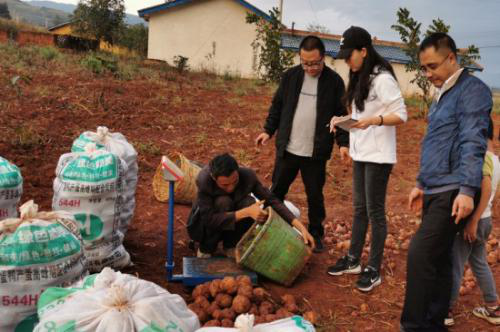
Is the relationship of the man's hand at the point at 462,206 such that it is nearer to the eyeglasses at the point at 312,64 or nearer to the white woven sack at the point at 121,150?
the eyeglasses at the point at 312,64

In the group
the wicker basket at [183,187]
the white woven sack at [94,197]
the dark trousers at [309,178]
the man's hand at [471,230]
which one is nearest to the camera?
the man's hand at [471,230]

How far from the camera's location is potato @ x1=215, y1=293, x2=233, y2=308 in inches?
98.2

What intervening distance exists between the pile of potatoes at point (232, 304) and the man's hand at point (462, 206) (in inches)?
37.9

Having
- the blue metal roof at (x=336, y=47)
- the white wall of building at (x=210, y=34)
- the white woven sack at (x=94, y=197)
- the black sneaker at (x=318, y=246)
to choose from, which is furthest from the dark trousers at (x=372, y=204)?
the blue metal roof at (x=336, y=47)

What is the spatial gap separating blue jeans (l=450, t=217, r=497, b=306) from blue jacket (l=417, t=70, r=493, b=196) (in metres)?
0.43

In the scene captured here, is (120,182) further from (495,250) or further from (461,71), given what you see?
(495,250)

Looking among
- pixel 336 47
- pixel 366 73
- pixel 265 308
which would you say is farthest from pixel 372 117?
pixel 336 47

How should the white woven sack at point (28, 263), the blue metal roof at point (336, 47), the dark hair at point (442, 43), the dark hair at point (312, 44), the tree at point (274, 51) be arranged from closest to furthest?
the white woven sack at point (28, 263), the dark hair at point (442, 43), the dark hair at point (312, 44), the tree at point (274, 51), the blue metal roof at point (336, 47)

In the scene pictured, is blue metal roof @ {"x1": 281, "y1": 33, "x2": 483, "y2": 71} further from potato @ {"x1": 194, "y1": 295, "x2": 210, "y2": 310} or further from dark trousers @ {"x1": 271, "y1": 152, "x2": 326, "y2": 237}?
potato @ {"x1": 194, "y1": 295, "x2": 210, "y2": 310}

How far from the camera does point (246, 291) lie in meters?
2.52

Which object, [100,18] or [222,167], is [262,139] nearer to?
[222,167]

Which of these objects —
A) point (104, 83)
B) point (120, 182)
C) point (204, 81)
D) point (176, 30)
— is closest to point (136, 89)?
point (104, 83)

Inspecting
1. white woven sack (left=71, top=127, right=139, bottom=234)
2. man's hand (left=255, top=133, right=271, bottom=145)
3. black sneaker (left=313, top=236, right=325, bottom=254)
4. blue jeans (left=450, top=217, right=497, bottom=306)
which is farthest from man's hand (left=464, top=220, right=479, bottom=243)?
white woven sack (left=71, top=127, right=139, bottom=234)

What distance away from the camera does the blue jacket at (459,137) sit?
2049 millimetres
